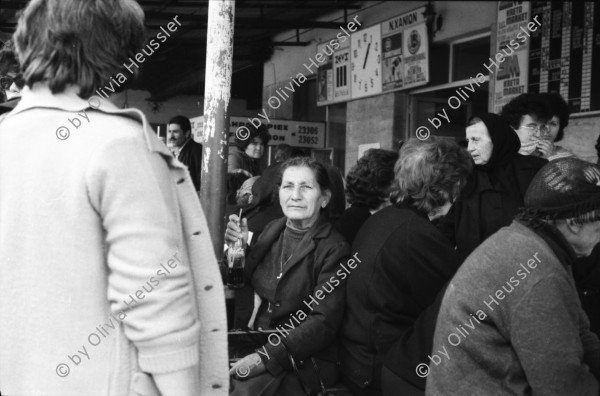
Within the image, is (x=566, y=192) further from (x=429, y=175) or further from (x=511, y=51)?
(x=511, y=51)

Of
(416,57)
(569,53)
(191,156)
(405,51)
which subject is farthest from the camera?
(405,51)

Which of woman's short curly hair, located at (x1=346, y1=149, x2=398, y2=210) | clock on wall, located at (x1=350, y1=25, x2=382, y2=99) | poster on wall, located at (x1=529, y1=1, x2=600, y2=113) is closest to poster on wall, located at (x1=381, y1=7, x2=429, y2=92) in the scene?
clock on wall, located at (x1=350, y1=25, x2=382, y2=99)

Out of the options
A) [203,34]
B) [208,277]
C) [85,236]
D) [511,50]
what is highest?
[203,34]

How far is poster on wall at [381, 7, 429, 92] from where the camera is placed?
870 cm

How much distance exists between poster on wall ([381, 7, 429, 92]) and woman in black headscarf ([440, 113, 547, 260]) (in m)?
4.58

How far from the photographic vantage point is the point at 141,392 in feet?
5.65

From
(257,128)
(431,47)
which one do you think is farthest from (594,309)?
(431,47)

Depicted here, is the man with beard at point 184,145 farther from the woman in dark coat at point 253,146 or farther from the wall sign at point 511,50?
the wall sign at point 511,50

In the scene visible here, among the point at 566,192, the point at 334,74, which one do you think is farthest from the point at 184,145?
the point at 566,192

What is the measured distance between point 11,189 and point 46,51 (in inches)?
12.8

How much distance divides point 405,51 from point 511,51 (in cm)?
199

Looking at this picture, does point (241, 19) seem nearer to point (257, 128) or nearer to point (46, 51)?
point (257, 128)

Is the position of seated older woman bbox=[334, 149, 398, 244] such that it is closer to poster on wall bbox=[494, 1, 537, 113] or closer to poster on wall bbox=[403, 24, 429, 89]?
poster on wall bbox=[494, 1, 537, 113]

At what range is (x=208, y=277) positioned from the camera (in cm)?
189
